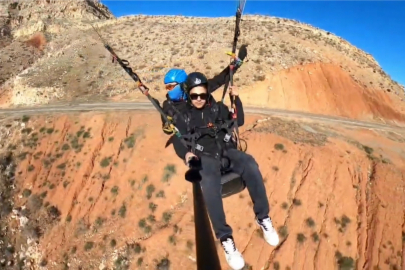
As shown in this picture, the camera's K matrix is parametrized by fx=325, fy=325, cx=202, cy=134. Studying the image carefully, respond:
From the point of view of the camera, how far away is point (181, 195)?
23.1 m

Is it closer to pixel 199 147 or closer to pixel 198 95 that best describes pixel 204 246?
pixel 199 147

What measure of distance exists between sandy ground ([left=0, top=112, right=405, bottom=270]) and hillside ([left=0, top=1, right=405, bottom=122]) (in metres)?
9.12

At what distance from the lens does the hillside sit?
3544cm

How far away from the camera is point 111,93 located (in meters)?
37.9

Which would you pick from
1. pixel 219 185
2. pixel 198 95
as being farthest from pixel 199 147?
pixel 198 95

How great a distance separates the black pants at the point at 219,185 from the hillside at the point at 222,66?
89.7 feet

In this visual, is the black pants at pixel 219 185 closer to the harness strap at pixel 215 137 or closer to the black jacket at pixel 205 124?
the harness strap at pixel 215 137

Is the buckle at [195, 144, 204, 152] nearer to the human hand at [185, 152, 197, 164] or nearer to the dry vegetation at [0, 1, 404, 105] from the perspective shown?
the human hand at [185, 152, 197, 164]

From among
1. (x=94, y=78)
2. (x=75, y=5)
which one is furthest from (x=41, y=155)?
(x=75, y=5)

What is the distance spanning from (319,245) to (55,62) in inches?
1825

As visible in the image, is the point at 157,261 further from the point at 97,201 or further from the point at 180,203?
the point at 97,201

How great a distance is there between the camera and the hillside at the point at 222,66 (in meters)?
35.4

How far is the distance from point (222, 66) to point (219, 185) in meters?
34.0

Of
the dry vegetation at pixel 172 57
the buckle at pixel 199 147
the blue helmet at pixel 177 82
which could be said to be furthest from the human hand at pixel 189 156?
the dry vegetation at pixel 172 57
